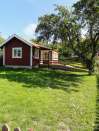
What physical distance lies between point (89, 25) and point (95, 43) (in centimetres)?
249

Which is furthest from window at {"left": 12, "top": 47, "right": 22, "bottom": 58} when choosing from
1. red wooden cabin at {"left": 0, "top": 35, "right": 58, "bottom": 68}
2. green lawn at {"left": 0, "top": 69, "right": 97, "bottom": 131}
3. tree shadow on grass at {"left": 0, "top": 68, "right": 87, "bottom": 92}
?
green lawn at {"left": 0, "top": 69, "right": 97, "bottom": 131}

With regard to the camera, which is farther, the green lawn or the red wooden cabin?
the red wooden cabin

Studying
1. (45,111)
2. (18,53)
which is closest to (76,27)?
(18,53)

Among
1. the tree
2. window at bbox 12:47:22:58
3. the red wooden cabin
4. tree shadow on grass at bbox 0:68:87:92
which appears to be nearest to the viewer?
tree shadow on grass at bbox 0:68:87:92

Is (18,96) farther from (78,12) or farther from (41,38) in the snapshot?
(41,38)

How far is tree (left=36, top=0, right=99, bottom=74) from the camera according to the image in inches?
1233

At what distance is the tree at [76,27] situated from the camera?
3131 centimetres

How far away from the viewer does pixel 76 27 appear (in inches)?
1289

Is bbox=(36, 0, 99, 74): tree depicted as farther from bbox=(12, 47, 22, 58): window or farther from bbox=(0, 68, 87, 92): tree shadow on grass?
bbox=(0, 68, 87, 92): tree shadow on grass

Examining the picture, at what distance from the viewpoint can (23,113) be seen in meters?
11.1

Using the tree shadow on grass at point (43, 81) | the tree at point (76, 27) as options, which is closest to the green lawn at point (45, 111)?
the tree shadow on grass at point (43, 81)

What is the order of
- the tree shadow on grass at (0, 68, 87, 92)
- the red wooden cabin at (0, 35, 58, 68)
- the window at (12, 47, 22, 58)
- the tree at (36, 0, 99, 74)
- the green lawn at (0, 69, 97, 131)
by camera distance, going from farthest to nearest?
1. the window at (12, 47, 22, 58)
2. the red wooden cabin at (0, 35, 58, 68)
3. the tree at (36, 0, 99, 74)
4. the tree shadow on grass at (0, 68, 87, 92)
5. the green lawn at (0, 69, 97, 131)

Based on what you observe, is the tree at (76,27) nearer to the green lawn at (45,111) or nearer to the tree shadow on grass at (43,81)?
the tree shadow on grass at (43,81)

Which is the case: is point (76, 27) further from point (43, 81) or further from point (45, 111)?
point (45, 111)
